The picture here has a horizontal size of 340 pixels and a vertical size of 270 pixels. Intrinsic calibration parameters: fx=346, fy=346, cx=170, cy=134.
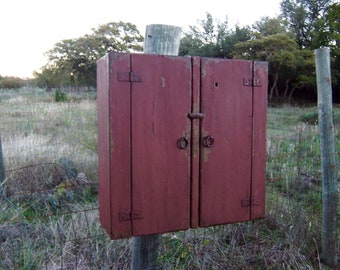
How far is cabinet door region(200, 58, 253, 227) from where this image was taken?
5.32 ft

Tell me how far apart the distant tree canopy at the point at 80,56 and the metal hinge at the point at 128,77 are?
2577cm

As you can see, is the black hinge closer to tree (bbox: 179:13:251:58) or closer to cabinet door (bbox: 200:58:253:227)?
cabinet door (bbox: 200:58:253:227)

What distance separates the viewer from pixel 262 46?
21594 mm

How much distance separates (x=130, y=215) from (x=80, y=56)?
2715 cm

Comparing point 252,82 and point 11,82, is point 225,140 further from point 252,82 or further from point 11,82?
point 11,82

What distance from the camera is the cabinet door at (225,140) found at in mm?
1620

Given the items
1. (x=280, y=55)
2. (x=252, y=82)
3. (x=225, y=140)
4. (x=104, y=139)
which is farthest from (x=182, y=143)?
(x=280, y=55)

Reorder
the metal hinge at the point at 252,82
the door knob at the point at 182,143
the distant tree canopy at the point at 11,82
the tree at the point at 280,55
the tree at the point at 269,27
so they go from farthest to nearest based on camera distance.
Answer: the distant tree canopy at the point at 11,82, the tree at the point at 269,27, the tree at the point at 280,55, the metal hinge at the point at 252,82, the door knob at the point at 182,143

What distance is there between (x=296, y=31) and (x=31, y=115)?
2394cm

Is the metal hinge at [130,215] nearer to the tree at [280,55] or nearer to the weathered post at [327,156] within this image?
the weathered post at [327,156]

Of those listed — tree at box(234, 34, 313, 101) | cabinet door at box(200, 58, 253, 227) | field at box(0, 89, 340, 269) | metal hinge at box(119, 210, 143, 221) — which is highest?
tree at box(234, 34, 313, 101)

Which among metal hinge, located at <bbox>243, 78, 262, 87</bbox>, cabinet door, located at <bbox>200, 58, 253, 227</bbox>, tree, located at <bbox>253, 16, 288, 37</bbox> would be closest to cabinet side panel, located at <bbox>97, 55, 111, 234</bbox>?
cabinet door, located at <bbox>200, 58, 253, 227</bbox>

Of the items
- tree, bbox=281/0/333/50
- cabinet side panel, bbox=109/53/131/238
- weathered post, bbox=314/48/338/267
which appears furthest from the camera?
tree, bbox=281/0/333/50

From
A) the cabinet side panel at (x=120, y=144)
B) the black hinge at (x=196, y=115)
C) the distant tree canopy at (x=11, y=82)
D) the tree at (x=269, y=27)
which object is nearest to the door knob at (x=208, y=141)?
the black hinge at (x=196, y=115)
